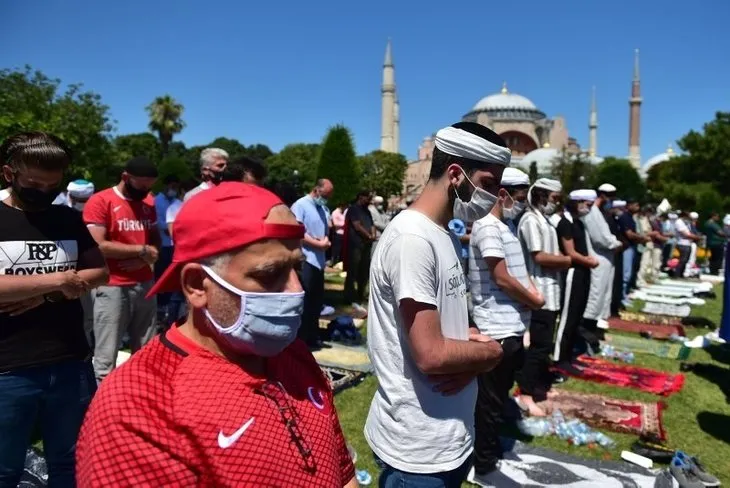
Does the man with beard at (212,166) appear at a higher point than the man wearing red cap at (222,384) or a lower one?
higher

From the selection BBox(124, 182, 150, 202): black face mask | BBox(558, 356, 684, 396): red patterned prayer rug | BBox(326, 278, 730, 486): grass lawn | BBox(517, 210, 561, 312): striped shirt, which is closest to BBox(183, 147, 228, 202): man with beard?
BBox(124, 182, 150, 202): black face mask

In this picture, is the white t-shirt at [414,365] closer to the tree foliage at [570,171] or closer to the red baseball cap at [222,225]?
the red baseball cap at [222,225]

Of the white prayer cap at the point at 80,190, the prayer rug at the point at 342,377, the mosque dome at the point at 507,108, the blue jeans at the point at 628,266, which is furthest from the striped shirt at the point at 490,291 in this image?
the mosque dome at the point at 507,108

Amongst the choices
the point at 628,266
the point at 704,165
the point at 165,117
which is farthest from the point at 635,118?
the point at 628,266

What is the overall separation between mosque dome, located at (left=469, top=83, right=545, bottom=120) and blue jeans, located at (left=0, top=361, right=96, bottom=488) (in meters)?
99.6

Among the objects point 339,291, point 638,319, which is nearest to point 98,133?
point 339,291

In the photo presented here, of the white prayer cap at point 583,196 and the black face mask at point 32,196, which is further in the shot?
the white prayer cap at point 583,196

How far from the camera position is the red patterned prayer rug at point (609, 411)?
5.24 m

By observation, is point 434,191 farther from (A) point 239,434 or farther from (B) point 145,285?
(B) point 145,285

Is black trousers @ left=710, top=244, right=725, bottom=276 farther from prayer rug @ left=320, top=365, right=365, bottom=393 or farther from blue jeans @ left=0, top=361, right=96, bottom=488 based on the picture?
blue jeans @ left=0, top=361, right=96, bottom=488

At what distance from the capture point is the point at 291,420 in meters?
1.44

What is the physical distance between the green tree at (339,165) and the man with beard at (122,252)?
16.9m

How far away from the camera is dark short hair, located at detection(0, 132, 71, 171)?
2594mm

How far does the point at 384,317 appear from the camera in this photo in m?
2.29
